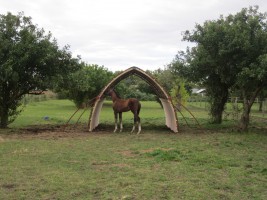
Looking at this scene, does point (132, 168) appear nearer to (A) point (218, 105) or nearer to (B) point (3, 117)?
(B) point (3, 117)

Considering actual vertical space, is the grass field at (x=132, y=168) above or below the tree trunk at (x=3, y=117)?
below

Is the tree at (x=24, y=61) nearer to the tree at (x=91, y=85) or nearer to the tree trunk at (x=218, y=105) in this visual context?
the tree trunk at (x=218, y=105)

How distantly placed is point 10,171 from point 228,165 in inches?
212

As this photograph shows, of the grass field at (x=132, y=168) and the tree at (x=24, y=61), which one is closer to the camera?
the grass field at (x=132, y=168)

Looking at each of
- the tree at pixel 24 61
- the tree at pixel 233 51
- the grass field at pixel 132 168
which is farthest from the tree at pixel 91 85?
the grass field at pixel 132 168

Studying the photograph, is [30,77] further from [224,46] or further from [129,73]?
[224,46]

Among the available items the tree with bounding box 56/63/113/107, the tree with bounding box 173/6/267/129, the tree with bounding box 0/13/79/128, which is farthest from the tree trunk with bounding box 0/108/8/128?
the tree with bounding box 56/63/113/107

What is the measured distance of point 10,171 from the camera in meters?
8.09

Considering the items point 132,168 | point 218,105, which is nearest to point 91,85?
point 218,105

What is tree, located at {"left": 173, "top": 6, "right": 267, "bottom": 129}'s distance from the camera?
48.5 ft

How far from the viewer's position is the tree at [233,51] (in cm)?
1478

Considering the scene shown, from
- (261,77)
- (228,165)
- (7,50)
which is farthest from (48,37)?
(228,165)

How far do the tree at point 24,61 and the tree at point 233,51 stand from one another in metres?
6.19

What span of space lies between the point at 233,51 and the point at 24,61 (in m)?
9.34
